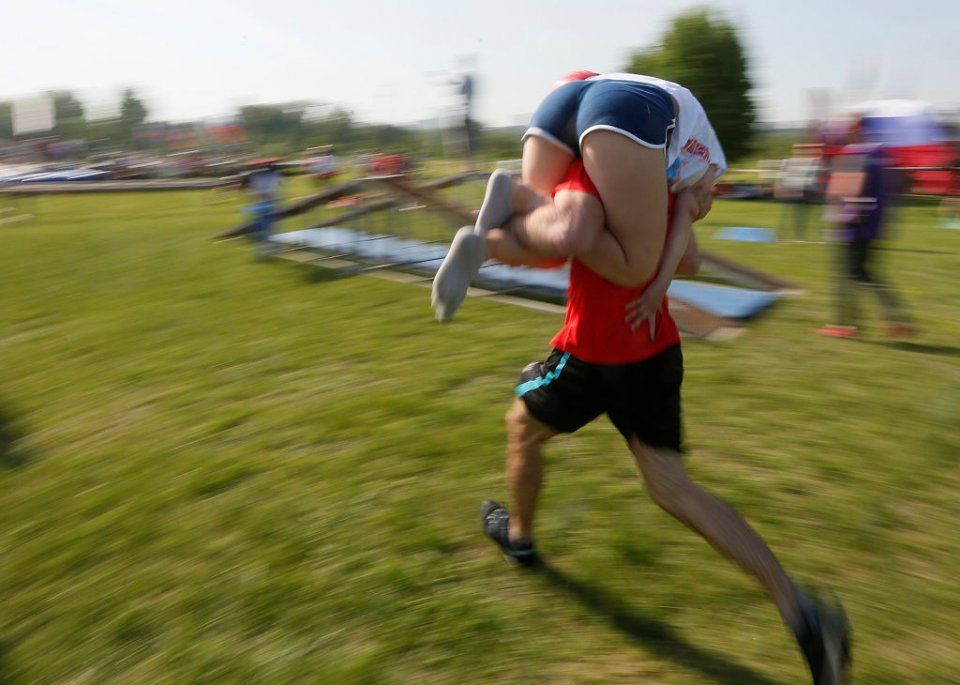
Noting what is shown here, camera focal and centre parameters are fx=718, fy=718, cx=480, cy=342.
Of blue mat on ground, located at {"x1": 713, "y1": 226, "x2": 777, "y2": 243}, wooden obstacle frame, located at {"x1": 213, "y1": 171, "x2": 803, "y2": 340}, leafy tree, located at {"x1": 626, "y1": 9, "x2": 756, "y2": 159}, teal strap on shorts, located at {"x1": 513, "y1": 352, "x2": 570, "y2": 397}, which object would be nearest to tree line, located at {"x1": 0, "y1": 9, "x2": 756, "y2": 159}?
leafy tree, located at {"x1": 626, "y1": 9, "x2": 756, "y2": 159}

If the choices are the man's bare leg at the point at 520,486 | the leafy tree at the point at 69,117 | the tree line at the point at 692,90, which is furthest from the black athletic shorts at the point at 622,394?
the leafy tree at the point at 69,117

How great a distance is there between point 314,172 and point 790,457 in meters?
22.7

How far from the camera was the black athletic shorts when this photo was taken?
215cm

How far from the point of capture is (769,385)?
445 centimetres

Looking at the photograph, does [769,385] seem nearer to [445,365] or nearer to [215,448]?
[445,365]

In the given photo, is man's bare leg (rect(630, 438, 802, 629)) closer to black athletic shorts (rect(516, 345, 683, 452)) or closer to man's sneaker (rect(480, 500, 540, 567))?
black athletic shorts (rect(516, 345, 683, 452))

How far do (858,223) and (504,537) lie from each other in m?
4.45

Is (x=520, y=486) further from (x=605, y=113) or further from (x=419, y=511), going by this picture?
(x=605, y=113)

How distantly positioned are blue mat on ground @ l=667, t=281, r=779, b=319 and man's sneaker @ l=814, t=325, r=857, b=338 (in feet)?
1.87

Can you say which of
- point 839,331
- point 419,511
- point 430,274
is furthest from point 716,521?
point 430,274

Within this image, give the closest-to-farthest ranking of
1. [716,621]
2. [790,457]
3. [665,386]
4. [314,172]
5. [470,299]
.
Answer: [665,386], [716,621], [790,457], [470,299], [314,172]

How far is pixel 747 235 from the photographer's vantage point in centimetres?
1184

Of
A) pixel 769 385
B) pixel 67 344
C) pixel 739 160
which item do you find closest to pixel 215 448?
pixel 67 344

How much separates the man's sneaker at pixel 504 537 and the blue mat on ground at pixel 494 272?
6.77 feet
